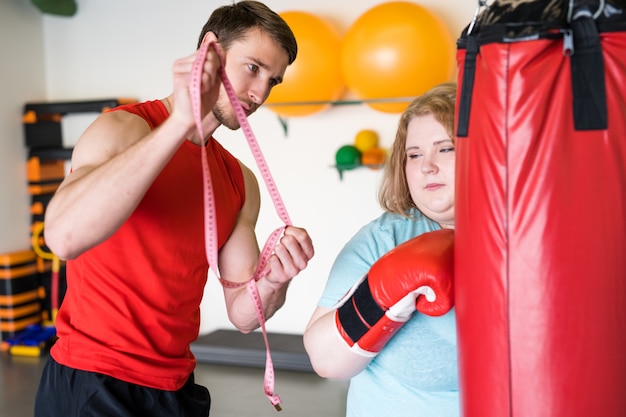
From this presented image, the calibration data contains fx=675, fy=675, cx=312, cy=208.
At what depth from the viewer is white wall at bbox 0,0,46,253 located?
5.86 meters

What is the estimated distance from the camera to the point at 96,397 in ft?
5.83

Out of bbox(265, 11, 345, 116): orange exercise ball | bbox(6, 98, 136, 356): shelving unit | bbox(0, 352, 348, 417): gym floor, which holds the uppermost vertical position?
bbox(265, 11, 345, 116): orange exercise ball

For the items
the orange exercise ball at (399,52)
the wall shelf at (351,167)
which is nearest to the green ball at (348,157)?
the wall shelf at (351,167)

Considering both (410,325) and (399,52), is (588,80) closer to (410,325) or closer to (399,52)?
(410,325)

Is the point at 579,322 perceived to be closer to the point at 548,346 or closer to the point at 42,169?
the point at 548,346

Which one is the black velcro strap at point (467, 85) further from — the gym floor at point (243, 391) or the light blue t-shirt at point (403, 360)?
the gym floor at point (243, 391)

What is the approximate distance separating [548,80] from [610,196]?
0.21 metres

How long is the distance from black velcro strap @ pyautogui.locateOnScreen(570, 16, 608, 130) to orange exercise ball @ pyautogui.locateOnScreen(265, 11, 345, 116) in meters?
3.34

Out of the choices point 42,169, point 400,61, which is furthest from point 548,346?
point 42,169

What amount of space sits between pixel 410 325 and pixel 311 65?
3.00m

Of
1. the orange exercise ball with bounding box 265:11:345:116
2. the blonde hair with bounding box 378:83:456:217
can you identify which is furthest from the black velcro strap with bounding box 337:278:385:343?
the orange exercise ball with bounding box 265:11:345:116

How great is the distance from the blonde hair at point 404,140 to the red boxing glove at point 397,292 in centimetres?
37

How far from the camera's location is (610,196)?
109 cm

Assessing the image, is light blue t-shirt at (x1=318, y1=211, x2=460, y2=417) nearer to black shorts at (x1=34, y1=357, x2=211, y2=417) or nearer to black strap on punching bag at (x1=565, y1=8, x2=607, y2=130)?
black shorts at (x1=34, y1=357, x2=211, y2=417)
